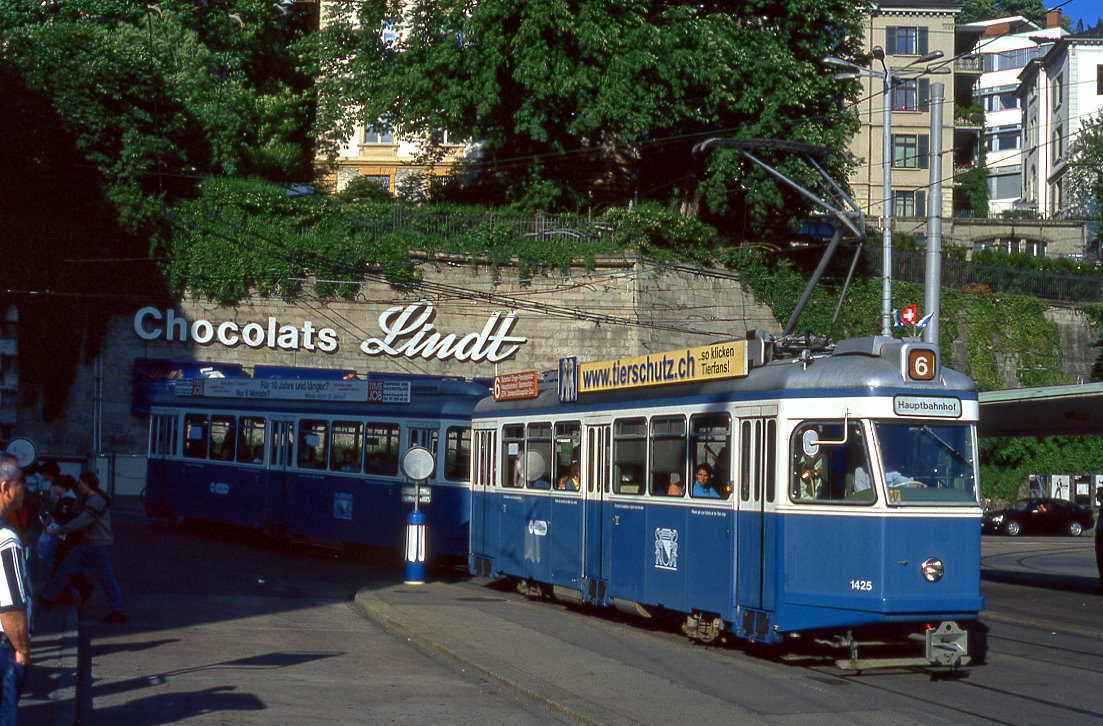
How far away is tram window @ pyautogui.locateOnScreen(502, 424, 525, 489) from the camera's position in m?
18.3

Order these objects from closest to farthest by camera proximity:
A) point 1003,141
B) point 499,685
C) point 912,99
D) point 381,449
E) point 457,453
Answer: point 499,685 → point 457,453 → point 381,449 → point 912,99 → point 1003,141

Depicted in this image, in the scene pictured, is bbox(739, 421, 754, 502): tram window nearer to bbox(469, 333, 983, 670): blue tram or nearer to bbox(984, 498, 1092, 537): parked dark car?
bbox(469, 333, 983, 670): blue tram

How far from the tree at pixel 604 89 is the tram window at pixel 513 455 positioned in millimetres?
21147

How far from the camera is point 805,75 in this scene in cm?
4097

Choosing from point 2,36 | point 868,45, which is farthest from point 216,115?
point 868,45

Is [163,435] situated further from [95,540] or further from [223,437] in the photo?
[95,540]

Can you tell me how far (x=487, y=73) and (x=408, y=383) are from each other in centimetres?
1758

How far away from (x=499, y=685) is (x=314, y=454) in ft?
48.3

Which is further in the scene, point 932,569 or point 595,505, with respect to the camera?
point 595,505

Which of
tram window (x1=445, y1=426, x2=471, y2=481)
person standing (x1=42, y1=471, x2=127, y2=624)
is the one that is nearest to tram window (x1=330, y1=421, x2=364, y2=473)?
tram window (x1=445, y1=426, x2=471, y2=481)

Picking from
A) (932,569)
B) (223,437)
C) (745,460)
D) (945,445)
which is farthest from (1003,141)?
(932,569)

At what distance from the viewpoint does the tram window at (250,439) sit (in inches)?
1073

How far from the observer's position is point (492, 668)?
1201 cm

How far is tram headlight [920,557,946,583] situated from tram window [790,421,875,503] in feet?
2.31
